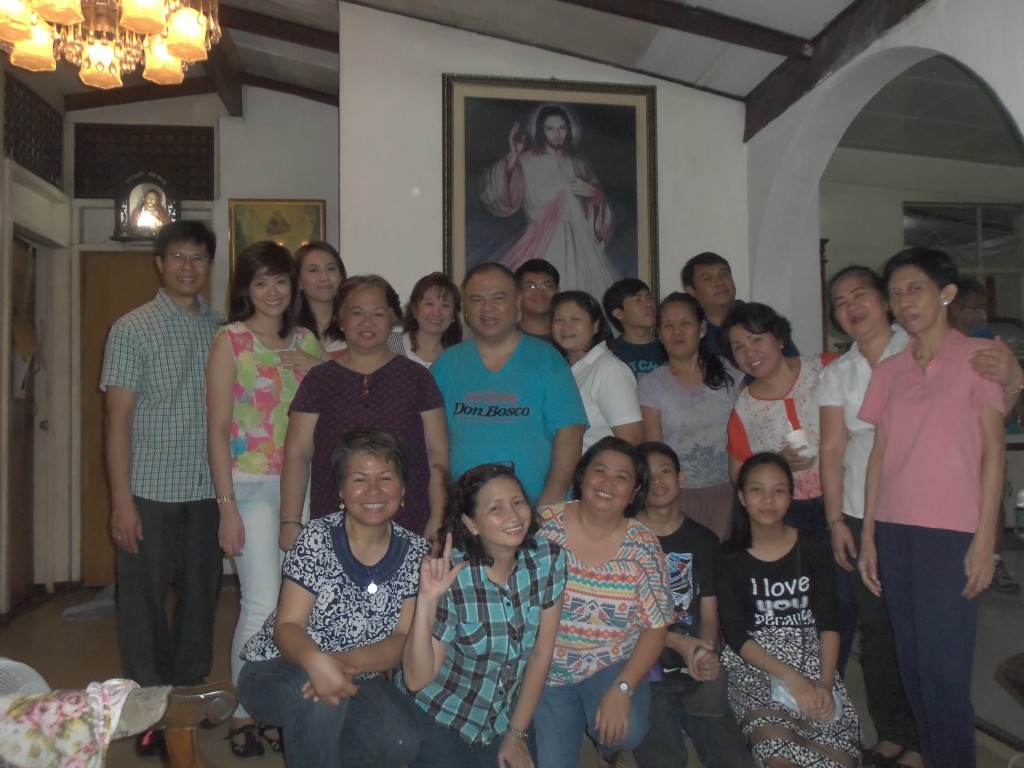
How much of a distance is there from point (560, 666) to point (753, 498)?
2.23 ft

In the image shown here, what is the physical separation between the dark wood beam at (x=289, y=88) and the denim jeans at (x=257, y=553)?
12.3ft

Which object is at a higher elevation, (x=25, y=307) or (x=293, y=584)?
(x=25, y=307)

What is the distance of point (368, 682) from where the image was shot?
Result: 2.03 m

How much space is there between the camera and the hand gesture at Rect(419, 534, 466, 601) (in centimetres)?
186

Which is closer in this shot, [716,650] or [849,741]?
[849,741]

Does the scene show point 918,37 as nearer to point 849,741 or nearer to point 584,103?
point 584,103


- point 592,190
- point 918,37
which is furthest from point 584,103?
point 918,37

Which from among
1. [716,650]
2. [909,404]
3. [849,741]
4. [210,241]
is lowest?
[849,741]

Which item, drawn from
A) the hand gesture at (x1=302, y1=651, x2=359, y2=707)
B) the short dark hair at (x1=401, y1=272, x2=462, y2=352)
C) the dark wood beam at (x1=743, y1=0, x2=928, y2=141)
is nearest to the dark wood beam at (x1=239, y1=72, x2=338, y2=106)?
the dark wood beam at (x1=743, y1=0, x2=928, y2=141)

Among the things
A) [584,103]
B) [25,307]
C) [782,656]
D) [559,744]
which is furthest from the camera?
[25,307]

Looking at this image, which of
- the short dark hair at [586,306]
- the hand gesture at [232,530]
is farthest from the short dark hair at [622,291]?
the hand gesture at [232,530]

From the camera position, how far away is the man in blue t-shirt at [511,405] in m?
2.44

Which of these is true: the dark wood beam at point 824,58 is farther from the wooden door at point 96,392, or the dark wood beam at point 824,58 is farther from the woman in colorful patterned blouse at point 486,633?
the wooden door at point 96,392

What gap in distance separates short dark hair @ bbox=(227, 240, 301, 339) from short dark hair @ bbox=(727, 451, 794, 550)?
1.36 meters
